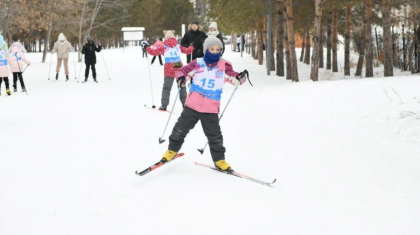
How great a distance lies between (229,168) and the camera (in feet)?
18.0

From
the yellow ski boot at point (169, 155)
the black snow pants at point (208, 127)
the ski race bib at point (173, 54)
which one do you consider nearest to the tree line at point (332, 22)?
the ski race bib at point (173, 54)

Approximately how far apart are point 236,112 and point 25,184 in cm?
609

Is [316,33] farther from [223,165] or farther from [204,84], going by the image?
[223,165]

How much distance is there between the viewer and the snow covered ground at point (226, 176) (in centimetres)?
399

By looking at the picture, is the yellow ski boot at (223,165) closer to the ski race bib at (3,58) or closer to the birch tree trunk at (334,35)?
the ski race bib at (3,58)

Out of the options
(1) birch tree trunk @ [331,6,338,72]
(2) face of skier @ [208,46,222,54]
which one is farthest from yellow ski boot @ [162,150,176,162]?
(1) birch tree trunk @ [331,6,338,72]

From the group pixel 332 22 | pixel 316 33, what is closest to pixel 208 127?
pixel 316 33

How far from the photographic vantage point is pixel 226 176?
211 inches

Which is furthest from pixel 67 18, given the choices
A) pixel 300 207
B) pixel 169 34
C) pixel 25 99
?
pixel 300 207

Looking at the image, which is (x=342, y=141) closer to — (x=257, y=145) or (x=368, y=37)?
(x=257, y=145)

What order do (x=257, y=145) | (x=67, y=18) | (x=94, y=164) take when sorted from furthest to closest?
(x=67, y=18), (x=257, y=145), (x=94, y=164)

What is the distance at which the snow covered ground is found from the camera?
399cm

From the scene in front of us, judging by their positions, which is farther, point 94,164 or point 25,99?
point 25,99

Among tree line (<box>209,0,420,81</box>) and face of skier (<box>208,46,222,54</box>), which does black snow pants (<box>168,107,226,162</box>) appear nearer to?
face of skier (<box>208,46,222,54</box>)
